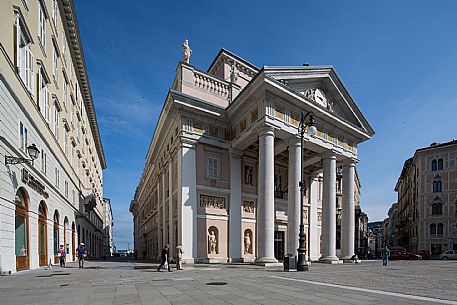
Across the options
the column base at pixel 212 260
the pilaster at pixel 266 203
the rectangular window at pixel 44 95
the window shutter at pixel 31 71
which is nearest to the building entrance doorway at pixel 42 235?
the rectangular window at pixel 44 95

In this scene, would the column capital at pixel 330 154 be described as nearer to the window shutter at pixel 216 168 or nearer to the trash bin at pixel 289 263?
the window shutter at pixel 216 168

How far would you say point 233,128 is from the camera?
27781 millimetres

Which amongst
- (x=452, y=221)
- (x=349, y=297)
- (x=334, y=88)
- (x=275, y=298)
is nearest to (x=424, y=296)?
(x=349, y=297)

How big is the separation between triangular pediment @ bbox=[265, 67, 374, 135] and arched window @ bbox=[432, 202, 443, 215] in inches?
1416

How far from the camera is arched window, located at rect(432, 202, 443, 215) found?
5810cm

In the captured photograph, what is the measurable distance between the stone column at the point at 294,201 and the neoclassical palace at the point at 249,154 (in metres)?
0.07

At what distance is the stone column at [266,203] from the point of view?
22188 mm

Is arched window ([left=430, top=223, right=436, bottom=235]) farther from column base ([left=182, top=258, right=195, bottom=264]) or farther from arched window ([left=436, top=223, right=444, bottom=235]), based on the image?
column base ([left=182, top=258, right=195, bottom=264])

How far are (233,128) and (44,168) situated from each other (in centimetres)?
1419

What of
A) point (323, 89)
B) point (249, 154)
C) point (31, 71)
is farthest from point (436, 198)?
point (31, 71)

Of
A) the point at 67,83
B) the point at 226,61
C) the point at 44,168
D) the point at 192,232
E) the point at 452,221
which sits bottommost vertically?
the point at 452,221

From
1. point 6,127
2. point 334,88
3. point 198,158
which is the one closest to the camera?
point 6,127

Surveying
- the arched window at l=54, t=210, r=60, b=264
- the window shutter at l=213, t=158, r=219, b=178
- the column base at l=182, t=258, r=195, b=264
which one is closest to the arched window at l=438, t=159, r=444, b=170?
the window shutter at l=213, t=158, r=219, b=178

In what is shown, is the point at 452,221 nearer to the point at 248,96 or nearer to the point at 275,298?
the point at 248,96
